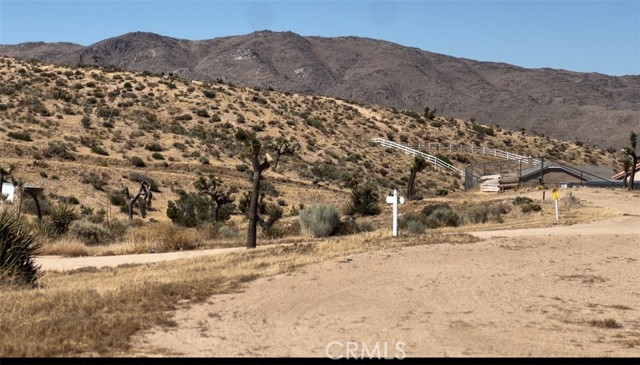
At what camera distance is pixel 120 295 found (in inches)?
453

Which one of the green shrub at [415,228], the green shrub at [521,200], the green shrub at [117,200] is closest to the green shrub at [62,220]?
the green shrub at [415,228]

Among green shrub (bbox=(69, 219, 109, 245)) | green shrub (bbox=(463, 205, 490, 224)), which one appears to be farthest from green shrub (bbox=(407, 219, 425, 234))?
green shrub (bbox=(69, 219, 109, 245))

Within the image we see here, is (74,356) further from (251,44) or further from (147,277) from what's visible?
(251,44)

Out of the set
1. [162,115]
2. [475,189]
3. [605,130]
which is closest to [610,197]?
[475,189]

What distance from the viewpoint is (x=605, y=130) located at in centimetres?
14712

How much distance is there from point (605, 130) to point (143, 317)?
149 m

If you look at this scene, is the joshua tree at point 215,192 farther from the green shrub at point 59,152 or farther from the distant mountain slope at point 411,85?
the distant mountain slope at point 411,85

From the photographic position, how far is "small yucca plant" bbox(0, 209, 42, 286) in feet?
46.5

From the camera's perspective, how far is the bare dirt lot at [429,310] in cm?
917

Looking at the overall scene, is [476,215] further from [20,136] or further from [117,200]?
[20,136]

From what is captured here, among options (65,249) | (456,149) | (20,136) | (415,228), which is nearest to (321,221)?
(415,228)

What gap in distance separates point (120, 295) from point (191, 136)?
182 ft

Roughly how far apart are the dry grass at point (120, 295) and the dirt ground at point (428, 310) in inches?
17.4

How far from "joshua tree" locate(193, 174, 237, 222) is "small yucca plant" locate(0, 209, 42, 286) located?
2196 cm
